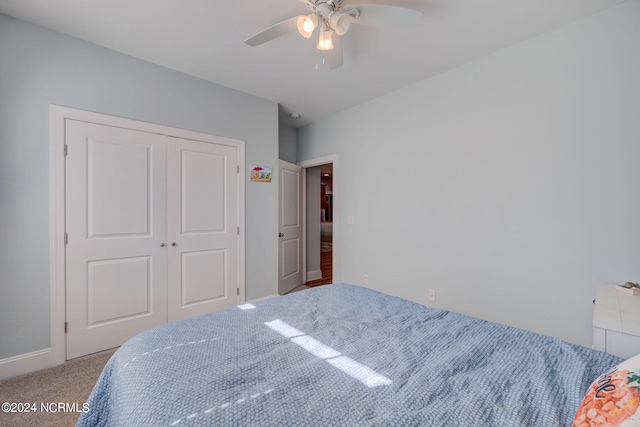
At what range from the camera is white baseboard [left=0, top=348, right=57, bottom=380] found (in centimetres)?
196

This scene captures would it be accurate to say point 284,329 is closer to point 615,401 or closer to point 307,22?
point 615,401

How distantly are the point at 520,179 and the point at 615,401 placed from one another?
2.01 m

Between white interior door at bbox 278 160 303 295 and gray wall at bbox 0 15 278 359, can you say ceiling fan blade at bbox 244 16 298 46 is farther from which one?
white interior door at bbox 278 160 303 295

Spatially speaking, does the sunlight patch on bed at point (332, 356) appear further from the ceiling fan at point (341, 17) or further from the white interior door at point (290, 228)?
the white interior door at point (290, 228)

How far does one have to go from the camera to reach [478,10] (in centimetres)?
186

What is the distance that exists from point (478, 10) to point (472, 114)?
0.87m

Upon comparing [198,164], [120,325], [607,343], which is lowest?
[120,325]

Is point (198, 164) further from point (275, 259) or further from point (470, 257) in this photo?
point (470, 257)

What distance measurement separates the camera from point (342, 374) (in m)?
0.95

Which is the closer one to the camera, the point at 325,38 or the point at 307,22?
the point at 307,22

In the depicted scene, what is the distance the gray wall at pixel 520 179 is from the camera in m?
1.83

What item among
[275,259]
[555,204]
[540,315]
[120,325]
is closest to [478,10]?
[555,204]

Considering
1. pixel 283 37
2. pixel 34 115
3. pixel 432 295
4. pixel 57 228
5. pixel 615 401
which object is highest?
pixel 283 37

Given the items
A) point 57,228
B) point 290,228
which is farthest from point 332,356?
point 290,228
